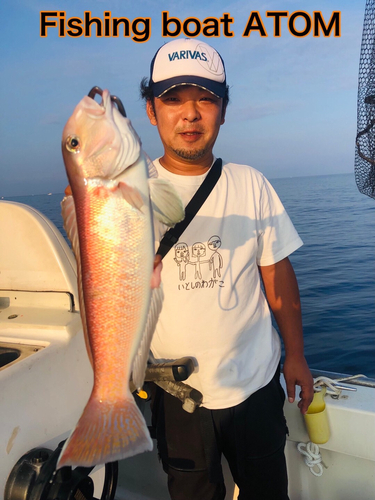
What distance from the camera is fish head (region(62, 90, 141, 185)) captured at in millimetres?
1177

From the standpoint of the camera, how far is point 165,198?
1252 millimetres

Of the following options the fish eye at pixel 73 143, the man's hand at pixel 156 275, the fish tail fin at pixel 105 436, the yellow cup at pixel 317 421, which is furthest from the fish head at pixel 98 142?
the yellow cup at pixel 317 421

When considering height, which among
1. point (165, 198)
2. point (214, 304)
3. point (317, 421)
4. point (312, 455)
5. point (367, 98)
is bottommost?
point (312, 455)

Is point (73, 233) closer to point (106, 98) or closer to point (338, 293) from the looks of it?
point (106, 98)

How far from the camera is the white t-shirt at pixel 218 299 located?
2.08 meters

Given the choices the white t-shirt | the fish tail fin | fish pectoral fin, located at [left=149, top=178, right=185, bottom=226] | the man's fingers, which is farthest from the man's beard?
the man's fingers

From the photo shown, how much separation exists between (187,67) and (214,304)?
1.23 m

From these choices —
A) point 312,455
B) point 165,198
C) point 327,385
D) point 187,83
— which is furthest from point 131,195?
point 312,455

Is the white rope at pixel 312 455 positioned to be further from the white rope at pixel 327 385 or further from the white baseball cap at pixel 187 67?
the white baseball cap at pixel 187 67

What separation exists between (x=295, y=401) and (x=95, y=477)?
4.48ft

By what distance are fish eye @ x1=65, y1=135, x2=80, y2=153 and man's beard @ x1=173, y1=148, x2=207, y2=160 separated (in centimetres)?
99

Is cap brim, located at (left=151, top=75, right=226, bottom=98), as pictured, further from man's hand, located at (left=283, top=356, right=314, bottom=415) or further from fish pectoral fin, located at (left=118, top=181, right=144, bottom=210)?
man's hand, located at (left=283, top=356, right=314, bottom=415)

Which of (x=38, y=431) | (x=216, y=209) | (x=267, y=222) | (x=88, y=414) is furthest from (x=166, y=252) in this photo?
(x=38, y=431)

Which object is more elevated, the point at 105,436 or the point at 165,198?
the point at 165,198
